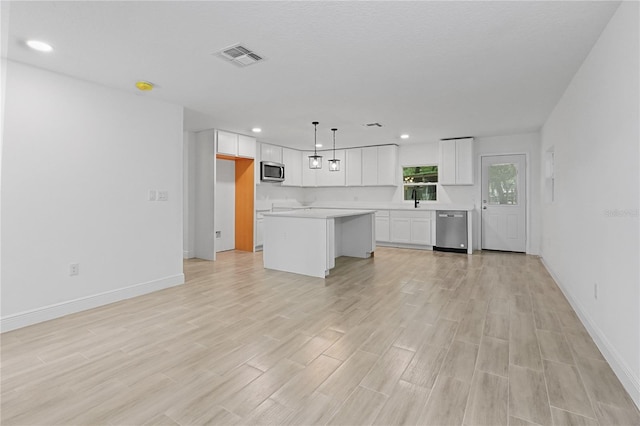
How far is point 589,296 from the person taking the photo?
2734 millimetres

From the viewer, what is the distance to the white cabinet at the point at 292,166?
307 inches

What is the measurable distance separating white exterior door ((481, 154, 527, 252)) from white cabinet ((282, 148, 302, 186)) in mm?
4219

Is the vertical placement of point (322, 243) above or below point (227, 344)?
above

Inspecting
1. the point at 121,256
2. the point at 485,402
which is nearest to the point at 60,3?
the point at 121,256

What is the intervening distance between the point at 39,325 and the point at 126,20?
2.72 meters

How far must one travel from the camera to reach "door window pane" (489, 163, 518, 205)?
20.9 feet

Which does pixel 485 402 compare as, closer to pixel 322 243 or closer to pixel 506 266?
pixel 322 243

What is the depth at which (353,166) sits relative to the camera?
7797mm

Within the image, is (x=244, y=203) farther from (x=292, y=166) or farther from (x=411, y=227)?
(x=411, y=227)

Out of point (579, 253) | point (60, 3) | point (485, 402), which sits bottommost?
point (485, 402)

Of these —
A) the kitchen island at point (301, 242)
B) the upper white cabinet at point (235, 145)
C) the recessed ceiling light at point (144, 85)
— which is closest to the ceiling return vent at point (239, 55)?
the recessed ceiling light at point (144, 85)

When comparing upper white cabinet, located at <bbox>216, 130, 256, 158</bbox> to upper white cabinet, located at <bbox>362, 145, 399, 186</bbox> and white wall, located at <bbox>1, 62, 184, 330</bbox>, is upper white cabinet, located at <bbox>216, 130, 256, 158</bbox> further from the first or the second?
upper white cabinet, located at <bbox>362, 145, 399, 186</bbox>

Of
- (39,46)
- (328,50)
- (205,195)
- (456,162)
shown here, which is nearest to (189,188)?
(205,195)

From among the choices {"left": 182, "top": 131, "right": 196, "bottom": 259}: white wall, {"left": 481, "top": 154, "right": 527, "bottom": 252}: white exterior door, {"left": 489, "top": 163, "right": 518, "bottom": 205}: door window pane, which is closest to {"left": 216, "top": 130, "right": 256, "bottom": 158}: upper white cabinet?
{"left": 182, "top": 131, "right": 196, "bottom": 259}: white wall
